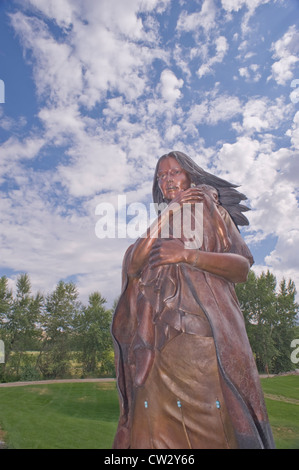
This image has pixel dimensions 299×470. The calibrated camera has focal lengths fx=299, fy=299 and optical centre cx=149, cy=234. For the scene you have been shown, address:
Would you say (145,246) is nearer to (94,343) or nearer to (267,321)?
(94,343)

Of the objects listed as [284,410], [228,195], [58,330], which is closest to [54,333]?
[58,330]

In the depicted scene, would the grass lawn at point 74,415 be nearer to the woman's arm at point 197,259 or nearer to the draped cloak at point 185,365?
the draped cloak at point 185,365

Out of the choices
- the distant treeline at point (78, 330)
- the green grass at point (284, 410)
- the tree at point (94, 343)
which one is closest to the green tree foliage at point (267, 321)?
the distant treeline at point (78, 330)

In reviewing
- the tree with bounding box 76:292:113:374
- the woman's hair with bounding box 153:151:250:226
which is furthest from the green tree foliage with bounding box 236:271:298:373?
the woman's hair with bounding box 153:151:250:226

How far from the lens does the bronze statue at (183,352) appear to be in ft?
6.59

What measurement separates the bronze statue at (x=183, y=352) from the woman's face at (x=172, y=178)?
0.40 meters

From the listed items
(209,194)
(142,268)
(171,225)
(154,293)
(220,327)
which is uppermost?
(209,194)

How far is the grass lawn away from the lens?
1037 cm

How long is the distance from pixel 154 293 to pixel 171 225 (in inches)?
26.4

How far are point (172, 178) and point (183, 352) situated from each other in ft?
5.53

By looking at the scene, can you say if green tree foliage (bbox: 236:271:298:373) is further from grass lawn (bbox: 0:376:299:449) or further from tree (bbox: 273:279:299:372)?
grass lawn (bbox: 0:376:299:449)
